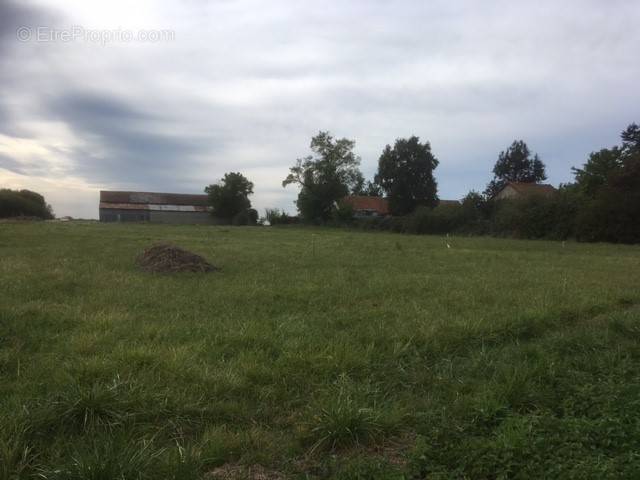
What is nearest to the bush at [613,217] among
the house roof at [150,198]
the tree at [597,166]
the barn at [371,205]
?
the tree at [597,166]

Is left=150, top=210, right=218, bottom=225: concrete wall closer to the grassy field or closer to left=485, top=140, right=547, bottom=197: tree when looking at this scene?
left=485, top=140, right=547, bottom=197: tree

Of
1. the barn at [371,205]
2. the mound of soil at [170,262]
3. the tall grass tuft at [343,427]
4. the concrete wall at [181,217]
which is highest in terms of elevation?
the barn at [371,205]

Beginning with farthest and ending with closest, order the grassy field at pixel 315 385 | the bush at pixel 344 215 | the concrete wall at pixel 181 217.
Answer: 1. the concrete wall at pixel 181 217
2. the bush at pixel 344 215
3. the grassy field at pixel 315 385

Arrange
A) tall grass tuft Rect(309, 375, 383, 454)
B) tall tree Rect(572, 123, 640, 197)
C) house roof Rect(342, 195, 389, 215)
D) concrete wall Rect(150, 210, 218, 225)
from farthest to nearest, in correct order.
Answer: concrete wall Rect(150, 210, 218, 225) → house roof Rect(342, 195, 389, 215) → tall tree Rect(572, 123, 640, 197) → tall grass tuft Rect(309, 375, 383, 454)

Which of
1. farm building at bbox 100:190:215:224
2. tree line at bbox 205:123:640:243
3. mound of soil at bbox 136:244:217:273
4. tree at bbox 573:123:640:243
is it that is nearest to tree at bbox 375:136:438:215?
tree line at bbox 205:123:640:243

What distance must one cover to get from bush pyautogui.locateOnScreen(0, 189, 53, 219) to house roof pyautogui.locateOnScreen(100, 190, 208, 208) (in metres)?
14.0

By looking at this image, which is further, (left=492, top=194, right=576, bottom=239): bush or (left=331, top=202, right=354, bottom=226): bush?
(left=331, top=202, right=354, bottom=226): bush

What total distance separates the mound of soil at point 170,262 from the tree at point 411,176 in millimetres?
51375

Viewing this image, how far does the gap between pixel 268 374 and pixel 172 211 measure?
283 feet

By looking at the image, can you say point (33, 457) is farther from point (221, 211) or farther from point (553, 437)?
point (221, 211)

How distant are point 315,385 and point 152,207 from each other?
87594 mm

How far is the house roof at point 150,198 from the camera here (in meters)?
87.7

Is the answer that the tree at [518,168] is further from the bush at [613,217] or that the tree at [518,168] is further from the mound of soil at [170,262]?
the mound of soil at [170,262]

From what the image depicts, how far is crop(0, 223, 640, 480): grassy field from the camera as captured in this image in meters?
3.00
